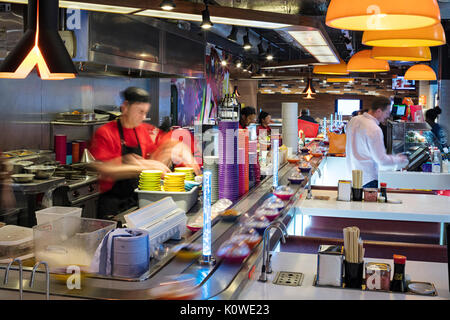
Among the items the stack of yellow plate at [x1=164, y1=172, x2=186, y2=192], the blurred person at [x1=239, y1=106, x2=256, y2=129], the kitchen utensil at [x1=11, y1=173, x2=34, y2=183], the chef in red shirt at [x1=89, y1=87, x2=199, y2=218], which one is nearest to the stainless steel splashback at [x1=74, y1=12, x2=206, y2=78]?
the blurred person at [x1=239, y1=106, x2=256, y2=129]

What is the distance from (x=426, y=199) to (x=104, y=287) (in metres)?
3.23

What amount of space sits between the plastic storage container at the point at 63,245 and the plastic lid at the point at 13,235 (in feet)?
0.53

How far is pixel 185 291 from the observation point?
173cm

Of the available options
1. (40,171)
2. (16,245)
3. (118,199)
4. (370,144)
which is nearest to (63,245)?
(16,245)

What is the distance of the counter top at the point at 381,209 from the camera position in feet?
12.0

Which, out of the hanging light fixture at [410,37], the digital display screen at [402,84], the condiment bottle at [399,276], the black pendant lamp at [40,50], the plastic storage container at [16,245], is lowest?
the condiment bottle at [399,276]

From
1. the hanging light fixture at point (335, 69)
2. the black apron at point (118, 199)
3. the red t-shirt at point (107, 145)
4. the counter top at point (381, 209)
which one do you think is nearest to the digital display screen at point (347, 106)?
the hanging light fixture at point (335, 69)

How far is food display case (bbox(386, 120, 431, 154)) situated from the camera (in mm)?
6809

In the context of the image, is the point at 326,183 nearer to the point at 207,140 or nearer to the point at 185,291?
the point at 207,140

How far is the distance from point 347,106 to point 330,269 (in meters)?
18.9

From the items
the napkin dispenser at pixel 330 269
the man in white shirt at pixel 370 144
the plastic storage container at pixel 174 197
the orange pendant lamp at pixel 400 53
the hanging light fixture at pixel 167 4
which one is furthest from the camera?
the man in white shirt at pixel 370 144

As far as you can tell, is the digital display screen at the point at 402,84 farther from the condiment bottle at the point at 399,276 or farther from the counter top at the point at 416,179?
the condiment bottle at the point at 399,276

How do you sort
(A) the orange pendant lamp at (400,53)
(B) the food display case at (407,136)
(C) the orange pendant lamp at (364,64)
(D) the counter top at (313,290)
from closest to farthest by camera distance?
(D) the counter top at (313,290)
(A) the orange pendant lamp at (400,53)
(C) the orange pendant lamp at (364,64)
(B) the food display case at (407,136)

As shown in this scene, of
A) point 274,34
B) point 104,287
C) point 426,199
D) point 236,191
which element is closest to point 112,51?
point 236,191
